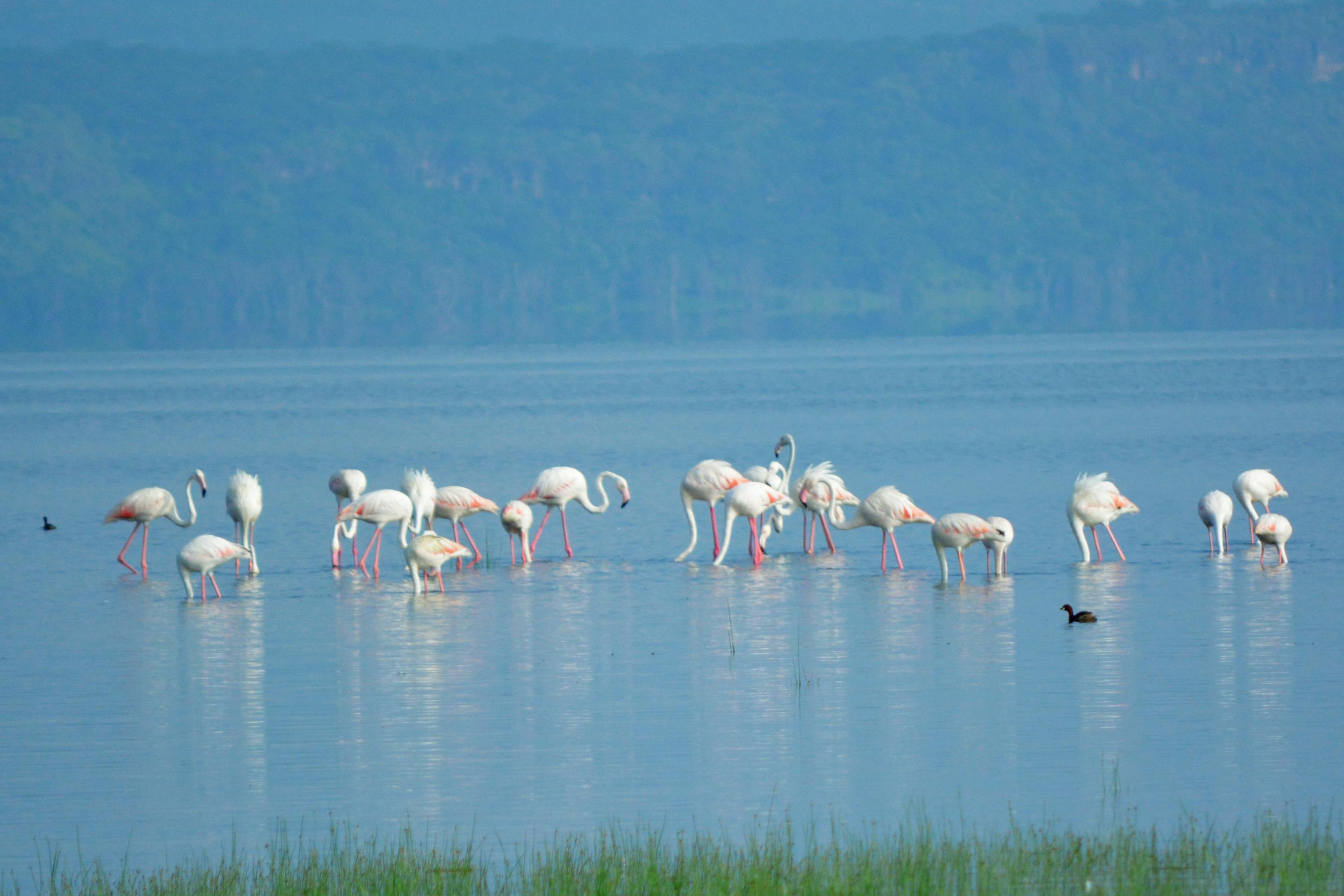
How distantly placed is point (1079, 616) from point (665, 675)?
10.7ft

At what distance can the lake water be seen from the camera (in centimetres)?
950

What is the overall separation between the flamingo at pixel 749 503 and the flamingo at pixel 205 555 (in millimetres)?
4686

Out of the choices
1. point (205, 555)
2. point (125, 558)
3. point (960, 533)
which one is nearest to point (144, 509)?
point (125, 558)

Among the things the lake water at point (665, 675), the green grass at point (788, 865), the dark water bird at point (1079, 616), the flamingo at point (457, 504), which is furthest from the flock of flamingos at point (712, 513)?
the green grass at point (788, 865)

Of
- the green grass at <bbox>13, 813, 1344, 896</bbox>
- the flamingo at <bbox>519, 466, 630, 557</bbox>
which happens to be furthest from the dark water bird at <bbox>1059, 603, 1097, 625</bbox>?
the flamingo at <bbox>519, 466, 630, 557</bbox>

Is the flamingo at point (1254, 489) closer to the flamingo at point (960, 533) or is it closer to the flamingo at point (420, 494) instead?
the flamingo at point (960, 533)

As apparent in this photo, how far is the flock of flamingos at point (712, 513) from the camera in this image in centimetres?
1609

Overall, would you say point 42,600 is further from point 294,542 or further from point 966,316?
point 966,316

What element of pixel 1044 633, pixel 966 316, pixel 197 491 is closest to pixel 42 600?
pixel 1044 633

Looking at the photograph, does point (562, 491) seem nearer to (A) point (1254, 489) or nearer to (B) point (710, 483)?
(B) point (710, 483)

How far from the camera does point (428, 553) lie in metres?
15.9

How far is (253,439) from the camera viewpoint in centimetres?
4144

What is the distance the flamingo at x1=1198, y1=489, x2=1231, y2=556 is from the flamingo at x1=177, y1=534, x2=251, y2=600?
878 cm

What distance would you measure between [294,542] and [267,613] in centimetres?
554
